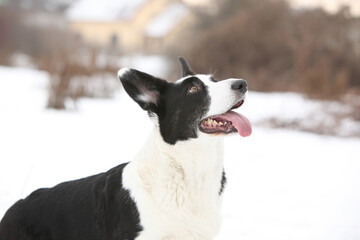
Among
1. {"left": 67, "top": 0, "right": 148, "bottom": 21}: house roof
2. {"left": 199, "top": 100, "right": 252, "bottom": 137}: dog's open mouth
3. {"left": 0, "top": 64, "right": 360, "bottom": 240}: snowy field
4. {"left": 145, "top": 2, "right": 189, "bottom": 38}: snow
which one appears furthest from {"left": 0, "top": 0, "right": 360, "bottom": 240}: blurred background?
{"left": 67, "top": 0, "right": 148, "bottom": 21}: house roof

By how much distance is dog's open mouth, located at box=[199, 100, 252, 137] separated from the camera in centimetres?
263

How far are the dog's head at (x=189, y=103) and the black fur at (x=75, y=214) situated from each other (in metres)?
0.51

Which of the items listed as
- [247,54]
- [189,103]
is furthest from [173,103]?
[247,54]

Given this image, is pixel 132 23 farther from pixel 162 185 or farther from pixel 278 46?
pixel 162 185

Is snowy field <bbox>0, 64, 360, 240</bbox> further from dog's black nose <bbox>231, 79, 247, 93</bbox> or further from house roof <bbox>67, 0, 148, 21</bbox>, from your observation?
house roof <bbox>67, 0, 148, 21</bbox>

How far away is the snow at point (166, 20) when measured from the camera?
38.1 m

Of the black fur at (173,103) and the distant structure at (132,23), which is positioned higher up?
the distant structure at (132,23)

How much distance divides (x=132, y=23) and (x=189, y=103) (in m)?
38.6

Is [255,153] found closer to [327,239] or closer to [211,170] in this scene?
[327,239]

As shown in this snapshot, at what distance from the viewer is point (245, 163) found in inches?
266

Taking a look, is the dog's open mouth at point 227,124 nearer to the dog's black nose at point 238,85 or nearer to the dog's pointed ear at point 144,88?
the dog's black nose at point 238,85

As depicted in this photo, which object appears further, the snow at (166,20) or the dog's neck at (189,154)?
the snow at (166,20)

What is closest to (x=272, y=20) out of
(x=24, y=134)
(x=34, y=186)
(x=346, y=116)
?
(x=346, y=116)

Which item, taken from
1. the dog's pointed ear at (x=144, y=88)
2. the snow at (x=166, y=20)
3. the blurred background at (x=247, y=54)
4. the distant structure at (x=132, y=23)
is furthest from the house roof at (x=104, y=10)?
the dog's pointed ear at (x=144, y=88)
